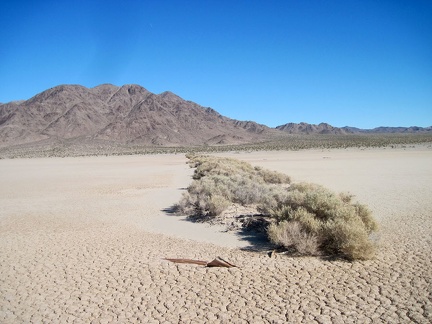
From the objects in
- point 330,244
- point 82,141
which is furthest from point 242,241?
point 82,141

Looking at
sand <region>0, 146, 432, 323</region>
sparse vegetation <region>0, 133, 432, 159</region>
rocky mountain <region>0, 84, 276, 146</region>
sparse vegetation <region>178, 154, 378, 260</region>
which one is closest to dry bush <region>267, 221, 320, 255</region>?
sparse vegetation <region>178, 154, 378, 260</region>

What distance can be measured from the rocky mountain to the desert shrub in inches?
4487

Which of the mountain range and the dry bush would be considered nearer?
the dry bush

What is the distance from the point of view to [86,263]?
24.1ft

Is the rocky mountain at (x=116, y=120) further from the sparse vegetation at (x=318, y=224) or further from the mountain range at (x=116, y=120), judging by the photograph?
the sparse vegetation at (x=318, y=224)

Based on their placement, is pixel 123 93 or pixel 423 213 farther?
pixel 123 93

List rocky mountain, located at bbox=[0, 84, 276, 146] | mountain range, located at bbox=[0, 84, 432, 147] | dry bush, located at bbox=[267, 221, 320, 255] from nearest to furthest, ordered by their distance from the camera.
A: dry bush, located at bbox=[267, 221, 320, 255] < mountain range, located at bbox=[0, 84, 432, 147] < rocky mountain, located at bbox=[0, 84, 276, 146]

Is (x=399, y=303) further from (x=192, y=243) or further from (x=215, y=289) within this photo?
(x=192, y=243)

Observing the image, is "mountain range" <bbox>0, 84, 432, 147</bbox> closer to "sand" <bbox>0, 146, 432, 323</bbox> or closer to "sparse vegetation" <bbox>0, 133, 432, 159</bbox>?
"sparse vegetation" <bbox>0, 133, 432, 159</bbox>

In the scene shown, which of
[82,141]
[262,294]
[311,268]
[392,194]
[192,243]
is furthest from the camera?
[82,141]

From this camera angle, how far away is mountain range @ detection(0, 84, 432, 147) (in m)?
125

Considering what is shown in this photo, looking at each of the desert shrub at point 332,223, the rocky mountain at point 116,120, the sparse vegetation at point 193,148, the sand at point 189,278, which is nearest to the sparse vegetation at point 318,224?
the desert shrub at point 332,223

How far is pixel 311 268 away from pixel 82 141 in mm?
115543

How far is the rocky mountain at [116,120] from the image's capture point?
125m
